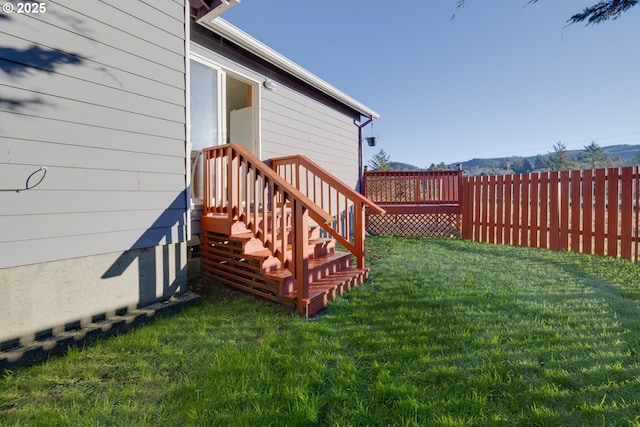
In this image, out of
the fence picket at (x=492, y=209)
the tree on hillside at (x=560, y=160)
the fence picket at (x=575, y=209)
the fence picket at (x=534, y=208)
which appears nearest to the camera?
the fence picket at (x=575, y=209)

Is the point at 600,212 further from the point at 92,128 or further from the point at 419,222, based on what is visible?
the point at 92,128

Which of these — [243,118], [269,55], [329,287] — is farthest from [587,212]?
[243,118]

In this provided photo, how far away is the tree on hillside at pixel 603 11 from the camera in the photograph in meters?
4.07

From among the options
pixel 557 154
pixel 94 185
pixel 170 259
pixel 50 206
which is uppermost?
pixel 557 154

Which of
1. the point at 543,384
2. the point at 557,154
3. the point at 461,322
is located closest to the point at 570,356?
the point at 543,384

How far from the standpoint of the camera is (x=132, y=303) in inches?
112

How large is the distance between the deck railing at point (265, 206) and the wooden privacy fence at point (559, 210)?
521 cm

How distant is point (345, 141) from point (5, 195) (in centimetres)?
668

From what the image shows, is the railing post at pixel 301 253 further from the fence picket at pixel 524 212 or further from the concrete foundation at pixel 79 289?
the fence picket at pixel 524 212

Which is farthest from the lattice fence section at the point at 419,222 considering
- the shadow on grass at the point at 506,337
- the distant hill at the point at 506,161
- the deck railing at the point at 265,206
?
the distant hill at the point at 506,161

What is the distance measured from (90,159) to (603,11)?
264 inches

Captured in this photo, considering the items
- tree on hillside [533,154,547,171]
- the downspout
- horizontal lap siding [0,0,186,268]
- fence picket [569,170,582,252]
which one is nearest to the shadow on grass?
fence picket [569,170,582,252]

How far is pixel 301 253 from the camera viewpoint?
113 inches

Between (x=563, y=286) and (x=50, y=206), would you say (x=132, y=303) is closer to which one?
(x=50, y=206)
